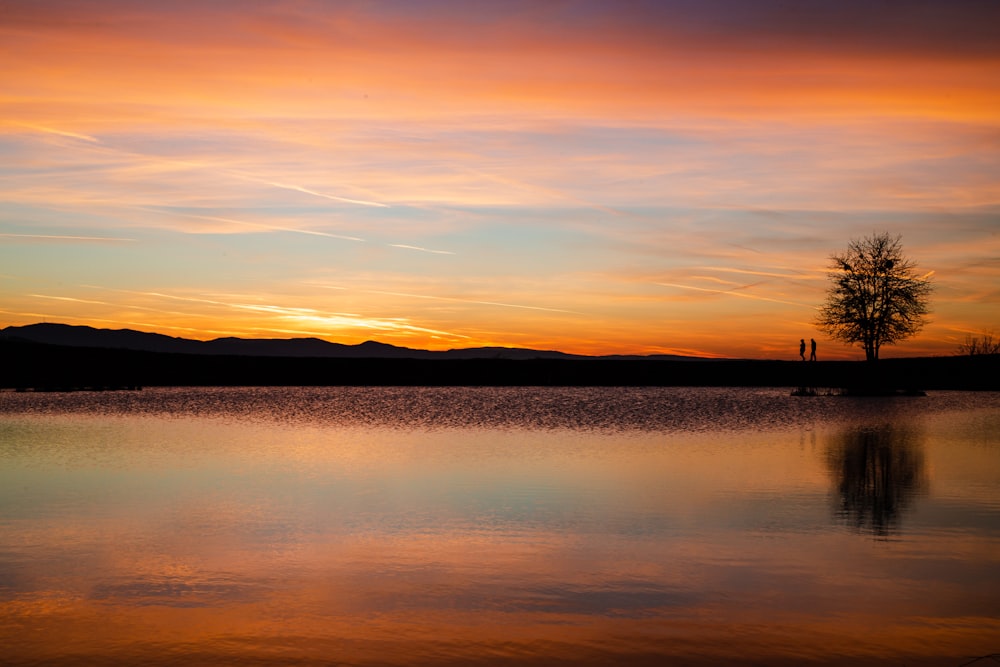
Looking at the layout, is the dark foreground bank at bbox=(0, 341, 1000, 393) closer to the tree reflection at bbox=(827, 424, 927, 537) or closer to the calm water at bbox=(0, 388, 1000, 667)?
the tree reflection at bbox=(827, 424, 927, 537)

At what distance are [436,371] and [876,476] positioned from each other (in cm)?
15107

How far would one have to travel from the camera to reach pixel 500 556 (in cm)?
1476

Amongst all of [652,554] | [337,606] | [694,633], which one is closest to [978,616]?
[694,633]

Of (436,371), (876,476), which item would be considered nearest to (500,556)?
(876,476)

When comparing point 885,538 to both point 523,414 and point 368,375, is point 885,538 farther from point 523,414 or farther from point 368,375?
point 368,375

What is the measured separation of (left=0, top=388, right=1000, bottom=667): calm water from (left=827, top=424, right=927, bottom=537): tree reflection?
141 millimetres

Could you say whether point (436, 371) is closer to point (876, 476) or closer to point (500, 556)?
point (876, 476)

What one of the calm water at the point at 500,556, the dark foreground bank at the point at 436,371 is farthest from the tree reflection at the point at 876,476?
the dark foreground bank at the point at 436,371

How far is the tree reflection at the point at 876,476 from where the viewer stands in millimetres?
18484

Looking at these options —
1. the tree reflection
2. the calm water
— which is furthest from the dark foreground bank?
the calm water

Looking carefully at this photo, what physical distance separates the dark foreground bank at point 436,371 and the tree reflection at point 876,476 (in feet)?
292

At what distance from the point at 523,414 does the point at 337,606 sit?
1902 inches

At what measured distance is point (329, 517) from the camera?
61.6 feet

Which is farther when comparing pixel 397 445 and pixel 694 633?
pixel 397 445
